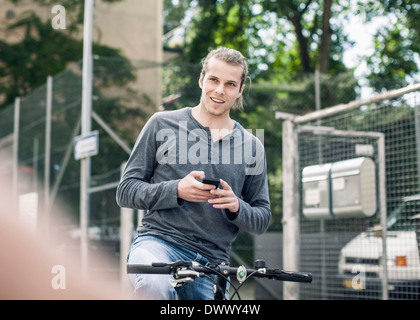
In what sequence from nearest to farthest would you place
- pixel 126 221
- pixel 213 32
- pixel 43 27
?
pixel 126 221
pixel 43 27
pixel 213 32

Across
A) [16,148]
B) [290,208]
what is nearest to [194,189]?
[290,208]

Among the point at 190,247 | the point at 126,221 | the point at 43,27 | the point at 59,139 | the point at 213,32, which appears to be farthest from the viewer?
the point at 213,32

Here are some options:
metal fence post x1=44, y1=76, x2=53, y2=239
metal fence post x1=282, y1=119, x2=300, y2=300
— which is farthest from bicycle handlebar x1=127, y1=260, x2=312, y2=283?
metal fence post x1=44, y1=76, x2=53, y2=239

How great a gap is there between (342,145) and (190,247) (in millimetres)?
4760

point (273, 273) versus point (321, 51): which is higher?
point (321, 51)

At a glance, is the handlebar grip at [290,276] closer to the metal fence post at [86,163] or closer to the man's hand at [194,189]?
the man's hand at [194,189]

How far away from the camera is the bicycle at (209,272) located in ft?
7.80

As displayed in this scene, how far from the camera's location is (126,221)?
7637mm

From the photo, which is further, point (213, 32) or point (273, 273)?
point (213, 32)

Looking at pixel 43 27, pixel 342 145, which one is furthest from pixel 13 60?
pixel 342 145

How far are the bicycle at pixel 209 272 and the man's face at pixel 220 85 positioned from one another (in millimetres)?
790

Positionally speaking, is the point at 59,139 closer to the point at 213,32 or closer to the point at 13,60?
the point at 13,60

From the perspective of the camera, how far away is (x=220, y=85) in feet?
9.68

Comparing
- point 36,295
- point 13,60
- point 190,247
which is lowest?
point 36,295
